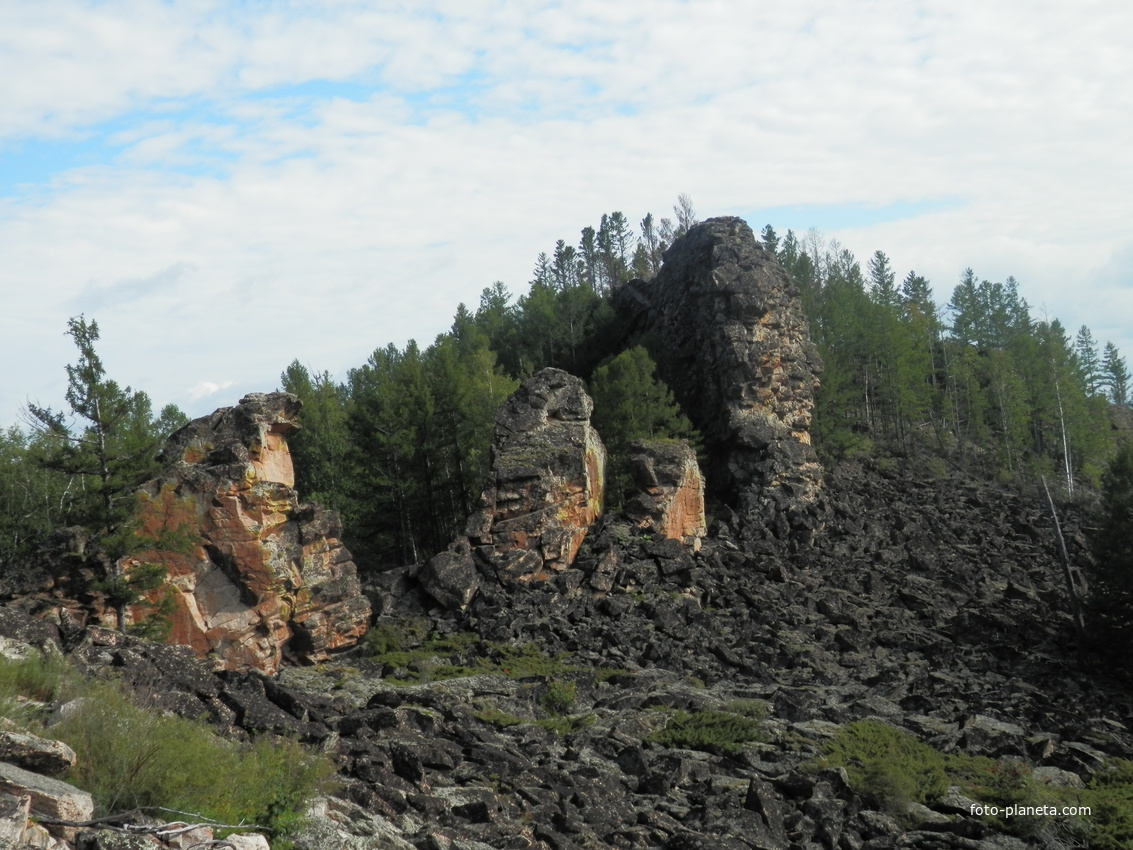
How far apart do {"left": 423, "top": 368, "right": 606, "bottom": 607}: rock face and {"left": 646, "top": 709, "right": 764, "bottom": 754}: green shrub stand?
46.3 ft

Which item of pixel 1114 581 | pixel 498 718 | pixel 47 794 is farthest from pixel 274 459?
pixel 1114 581

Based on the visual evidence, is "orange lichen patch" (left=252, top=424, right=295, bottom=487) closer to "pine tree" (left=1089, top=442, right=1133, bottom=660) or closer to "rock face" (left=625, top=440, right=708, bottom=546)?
"rock face" (left=625, top=440, right=708, bottom=546)

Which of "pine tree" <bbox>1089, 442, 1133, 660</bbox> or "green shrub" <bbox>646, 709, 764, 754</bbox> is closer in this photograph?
"green shrub" <bbox>646, 709, 764, 754</bbox>

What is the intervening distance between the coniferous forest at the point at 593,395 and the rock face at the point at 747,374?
3005 mm

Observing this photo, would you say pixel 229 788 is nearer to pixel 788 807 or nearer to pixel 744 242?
pixel 788 807

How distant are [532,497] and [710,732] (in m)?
18.3

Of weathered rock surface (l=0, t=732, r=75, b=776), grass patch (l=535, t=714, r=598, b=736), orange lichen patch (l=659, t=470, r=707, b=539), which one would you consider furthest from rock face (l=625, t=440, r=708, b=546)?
weathered rock surface (l=0, t=732, r=75, b=776)

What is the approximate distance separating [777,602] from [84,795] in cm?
3311

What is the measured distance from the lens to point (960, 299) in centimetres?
8969

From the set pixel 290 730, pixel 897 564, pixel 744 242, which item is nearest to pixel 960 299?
pixel 744 242

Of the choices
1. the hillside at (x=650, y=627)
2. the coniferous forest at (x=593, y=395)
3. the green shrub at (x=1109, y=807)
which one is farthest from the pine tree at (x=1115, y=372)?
the green shrub at (x=1109, y=807)

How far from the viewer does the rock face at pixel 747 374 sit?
52.3m

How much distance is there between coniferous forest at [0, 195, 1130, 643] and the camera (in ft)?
121

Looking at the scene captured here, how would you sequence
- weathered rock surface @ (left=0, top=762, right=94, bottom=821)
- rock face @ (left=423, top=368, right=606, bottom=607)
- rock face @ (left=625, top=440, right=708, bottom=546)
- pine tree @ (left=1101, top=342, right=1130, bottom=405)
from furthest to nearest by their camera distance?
1. pine tree @ (left=1101, top=342, right=1130, bottom=405)
2. rock face @ (left=625, top=440, right=708, bottom=546)
3. rock face @ (left=423, top=368, right=606, bottom=607)
4. weathered rock surface @ (left=0, top=762, right=94, bottom=821)
